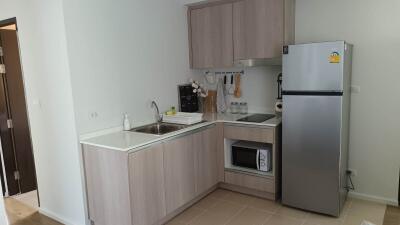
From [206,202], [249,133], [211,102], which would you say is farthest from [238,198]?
[211,102]

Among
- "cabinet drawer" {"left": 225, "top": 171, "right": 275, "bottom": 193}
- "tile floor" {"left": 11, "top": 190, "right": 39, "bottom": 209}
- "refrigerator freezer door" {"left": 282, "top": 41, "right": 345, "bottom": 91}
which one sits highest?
"refrigerator freezer door" {"left": 282, "top": 41, "right": 345, "bottom": 91}

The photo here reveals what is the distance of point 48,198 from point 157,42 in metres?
2.06

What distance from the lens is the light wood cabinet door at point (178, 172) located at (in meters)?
2.67

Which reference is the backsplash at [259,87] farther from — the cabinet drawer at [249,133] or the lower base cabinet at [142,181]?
the lower base cabinet at [142,181]

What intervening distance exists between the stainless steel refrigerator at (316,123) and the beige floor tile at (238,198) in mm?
482

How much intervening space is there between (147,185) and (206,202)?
0.99 meters

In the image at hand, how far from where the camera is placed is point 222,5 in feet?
11.4

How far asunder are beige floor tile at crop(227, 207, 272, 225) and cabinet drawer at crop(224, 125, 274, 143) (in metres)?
0.74

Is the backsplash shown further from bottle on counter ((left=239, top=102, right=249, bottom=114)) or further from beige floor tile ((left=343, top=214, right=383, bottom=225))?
beige floor tile ((left=343, top=214, right=383, bottom=225))

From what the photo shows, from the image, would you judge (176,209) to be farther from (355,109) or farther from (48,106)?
(355,109)

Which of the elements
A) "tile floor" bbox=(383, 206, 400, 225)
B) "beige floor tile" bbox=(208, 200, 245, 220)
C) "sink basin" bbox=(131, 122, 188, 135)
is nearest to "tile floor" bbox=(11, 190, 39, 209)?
"sink basin" bbox=(131, 122, 188, 135)

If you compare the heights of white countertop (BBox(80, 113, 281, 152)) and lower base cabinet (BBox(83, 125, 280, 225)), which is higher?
white countertop (BBox(80, 113, 281, 152))

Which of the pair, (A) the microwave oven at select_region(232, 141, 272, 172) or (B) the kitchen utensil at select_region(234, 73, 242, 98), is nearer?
(A) the microwave oven at select_region(232, 141, 272, 172)

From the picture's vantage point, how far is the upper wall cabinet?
10.2 ft
